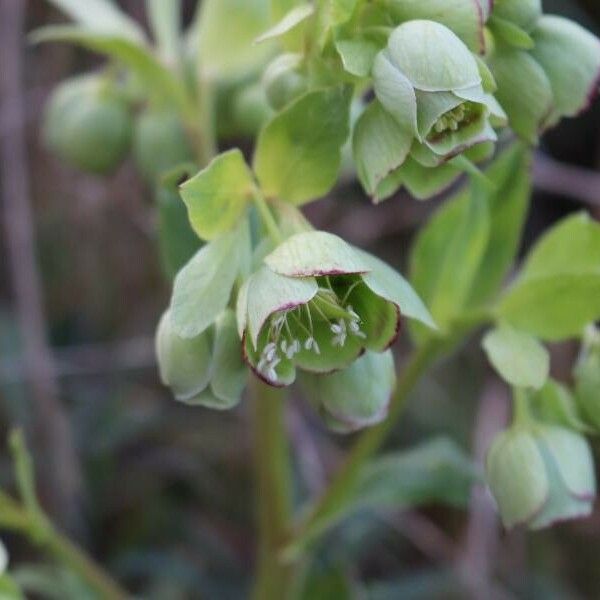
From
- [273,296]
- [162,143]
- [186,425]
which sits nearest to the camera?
[273,296]

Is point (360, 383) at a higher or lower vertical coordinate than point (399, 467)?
higher

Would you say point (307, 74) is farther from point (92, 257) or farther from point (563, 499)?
point (92, 257)

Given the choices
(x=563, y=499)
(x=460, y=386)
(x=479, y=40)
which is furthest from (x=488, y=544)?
(x=479, y=40)

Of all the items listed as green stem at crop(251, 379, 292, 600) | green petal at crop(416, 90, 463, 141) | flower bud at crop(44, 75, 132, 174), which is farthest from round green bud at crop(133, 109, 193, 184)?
green petal at crop(416, 90, 463, 141)

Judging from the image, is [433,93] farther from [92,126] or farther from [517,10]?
[92,126]

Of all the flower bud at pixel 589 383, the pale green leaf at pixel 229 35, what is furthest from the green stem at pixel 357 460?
the pale green leaf at pixel 229 35

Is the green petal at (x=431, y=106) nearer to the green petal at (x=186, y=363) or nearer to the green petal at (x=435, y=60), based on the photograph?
the green petal at (x=435, y=60)

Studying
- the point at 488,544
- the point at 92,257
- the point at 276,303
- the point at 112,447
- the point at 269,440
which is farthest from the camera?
the point at 92,257

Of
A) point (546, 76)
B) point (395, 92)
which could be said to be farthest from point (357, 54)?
point (546, 76)
